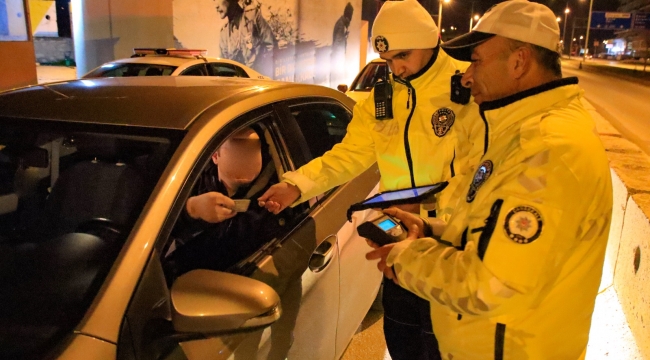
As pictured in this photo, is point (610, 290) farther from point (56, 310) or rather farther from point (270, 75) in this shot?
point (270, 75)

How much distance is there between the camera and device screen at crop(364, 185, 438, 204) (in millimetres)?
2010

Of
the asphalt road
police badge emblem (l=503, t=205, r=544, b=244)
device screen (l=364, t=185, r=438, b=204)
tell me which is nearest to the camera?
police badge emblem (l=503, t=205, r=544, b=244)

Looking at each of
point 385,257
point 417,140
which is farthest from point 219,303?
point 417,140

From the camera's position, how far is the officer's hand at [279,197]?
2.19 meters

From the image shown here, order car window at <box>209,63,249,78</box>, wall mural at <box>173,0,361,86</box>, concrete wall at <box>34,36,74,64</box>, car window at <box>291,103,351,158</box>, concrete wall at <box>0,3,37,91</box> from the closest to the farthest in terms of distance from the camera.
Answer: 1. car window at <box>291,103,351,158</box>
2. car window at <box>209,63,249,78</box>
3. concrete wall at <box>0,3,37,91</box>
4. wall mural at <box>173,0,361,86</box>
5. concrete wall at <box>34,36,74,64</box>

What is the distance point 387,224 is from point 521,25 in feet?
2.20

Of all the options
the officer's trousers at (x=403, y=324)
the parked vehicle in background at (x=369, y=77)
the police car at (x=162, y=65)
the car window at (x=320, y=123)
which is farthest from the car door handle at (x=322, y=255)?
the parked vehicle in background at (x=369, y=77)

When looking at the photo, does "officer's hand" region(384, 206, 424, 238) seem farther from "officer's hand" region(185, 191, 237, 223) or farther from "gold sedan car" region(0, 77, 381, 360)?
"officer's hand" region(185, 191, 237, 223)

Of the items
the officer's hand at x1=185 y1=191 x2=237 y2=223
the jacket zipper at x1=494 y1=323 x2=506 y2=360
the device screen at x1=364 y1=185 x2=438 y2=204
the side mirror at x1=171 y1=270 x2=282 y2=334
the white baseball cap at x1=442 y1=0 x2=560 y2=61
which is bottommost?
the jacket zipper at x1=494 y1=323 x2=506 y2=360

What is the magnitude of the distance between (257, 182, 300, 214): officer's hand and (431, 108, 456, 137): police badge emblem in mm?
636

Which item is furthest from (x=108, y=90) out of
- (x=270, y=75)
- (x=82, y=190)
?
(x=270, y=75)

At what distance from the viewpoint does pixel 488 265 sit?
125 cm

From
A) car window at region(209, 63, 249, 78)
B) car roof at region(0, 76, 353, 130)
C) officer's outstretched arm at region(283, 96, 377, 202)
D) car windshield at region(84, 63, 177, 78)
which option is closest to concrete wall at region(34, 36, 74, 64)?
car window at region(209, 63, 249, 78)

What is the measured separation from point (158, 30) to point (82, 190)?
339 inches
